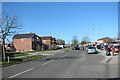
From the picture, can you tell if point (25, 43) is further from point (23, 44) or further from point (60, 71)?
point (60, 71)

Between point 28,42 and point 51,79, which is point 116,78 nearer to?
point 51,79

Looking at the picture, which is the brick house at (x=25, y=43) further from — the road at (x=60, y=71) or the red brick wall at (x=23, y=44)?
the road at (x=60, y=71)

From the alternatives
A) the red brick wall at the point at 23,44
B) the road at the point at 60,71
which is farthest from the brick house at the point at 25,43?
the road at the point at 60,71

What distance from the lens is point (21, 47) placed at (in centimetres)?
6047

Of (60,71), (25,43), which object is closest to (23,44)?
(25,43)

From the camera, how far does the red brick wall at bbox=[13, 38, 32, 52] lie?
58.7 m

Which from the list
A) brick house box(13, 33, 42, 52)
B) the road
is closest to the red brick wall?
brick house box(13, 33, 42, 52)

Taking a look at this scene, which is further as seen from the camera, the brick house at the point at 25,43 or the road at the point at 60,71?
the brick house at the point at 25,43

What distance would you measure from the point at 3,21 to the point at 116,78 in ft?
49.9

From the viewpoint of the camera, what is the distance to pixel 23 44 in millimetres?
60094

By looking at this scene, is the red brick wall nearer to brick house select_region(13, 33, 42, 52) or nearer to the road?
brick house select_region(13, 33, 42, 52)

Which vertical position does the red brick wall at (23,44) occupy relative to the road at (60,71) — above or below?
above

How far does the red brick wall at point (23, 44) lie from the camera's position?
58.7 meters

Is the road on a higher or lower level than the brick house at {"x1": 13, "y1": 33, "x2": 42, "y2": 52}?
lower
